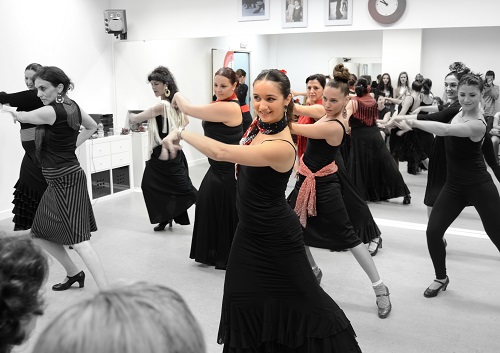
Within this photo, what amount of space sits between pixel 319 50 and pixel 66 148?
11.2 ft

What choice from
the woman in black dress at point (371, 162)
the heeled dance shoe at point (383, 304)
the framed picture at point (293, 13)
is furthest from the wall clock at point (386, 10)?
the heeled dance shoe at point (383, 304)

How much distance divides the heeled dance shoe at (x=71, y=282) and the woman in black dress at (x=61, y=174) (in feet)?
1.16

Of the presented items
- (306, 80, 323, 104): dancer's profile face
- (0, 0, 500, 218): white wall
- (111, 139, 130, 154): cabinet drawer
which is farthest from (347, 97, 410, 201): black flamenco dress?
(111, 139, 130, 154): cabinet drawer

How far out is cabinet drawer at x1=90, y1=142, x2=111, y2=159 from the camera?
21.5 ft

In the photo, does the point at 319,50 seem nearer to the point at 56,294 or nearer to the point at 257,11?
the point at 257,11

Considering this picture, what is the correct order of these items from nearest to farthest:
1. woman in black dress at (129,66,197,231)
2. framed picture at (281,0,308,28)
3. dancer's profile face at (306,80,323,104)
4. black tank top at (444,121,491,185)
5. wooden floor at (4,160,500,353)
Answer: wooden floor at (4,160,500,353)
black tank top at (444,121,491,185)
dancer's profile face at (306,80,323,104)
woman in black dress at (129,66,197,231)
framed picture at (281,0,308,28)

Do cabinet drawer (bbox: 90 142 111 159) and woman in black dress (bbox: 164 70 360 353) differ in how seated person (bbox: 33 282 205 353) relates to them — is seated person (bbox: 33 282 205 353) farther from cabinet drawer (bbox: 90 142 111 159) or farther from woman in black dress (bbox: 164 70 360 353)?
cabinet drawer (bbox: 90 142 111 159)

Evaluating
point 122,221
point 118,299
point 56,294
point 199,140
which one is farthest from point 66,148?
point 118,299

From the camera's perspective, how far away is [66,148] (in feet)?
12.0

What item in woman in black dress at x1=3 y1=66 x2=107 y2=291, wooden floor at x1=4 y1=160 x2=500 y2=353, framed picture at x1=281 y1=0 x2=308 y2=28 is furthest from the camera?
framed picture at x1=281 y1=0 x2=308 y2=28

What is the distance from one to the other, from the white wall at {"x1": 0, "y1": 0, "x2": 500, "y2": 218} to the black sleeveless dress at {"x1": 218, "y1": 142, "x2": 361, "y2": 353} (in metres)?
3.75

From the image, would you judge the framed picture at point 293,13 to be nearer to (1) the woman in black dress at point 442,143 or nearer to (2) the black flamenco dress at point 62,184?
(1) the woman in black dress at point 442,143

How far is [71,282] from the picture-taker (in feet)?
13.0

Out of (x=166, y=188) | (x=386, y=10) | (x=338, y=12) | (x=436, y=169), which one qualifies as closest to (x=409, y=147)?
(x=436, y=169)
